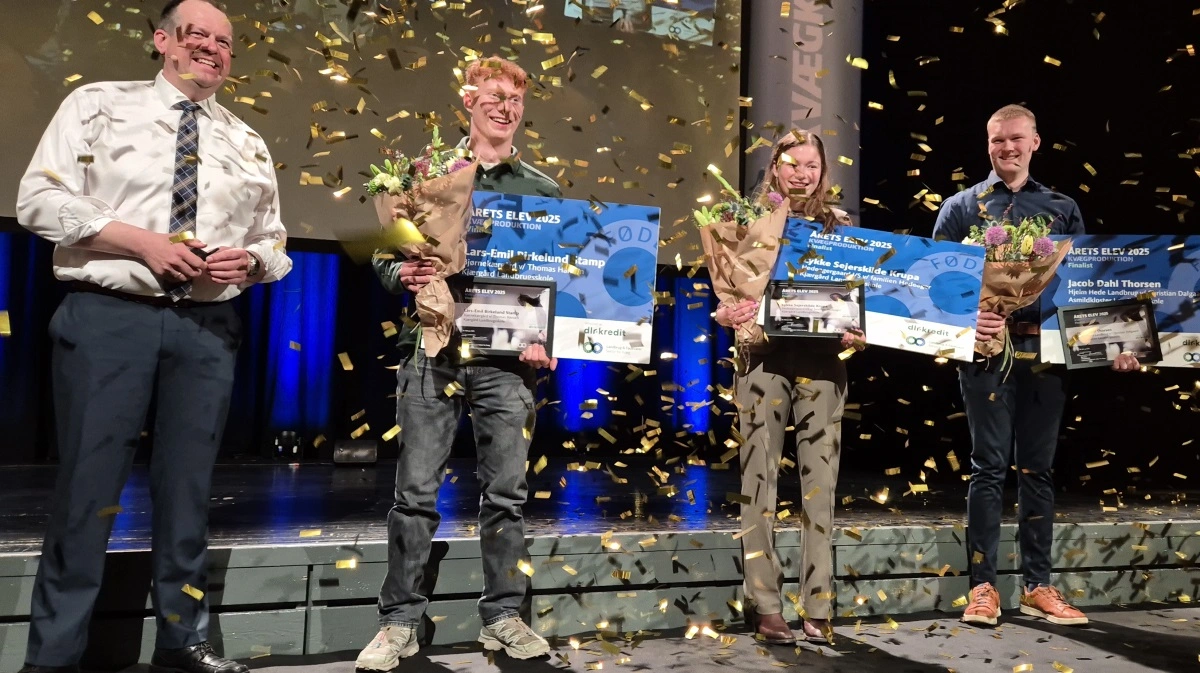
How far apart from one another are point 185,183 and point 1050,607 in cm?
298

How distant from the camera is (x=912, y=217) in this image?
525 cm

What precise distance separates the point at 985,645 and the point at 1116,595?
1077 mm

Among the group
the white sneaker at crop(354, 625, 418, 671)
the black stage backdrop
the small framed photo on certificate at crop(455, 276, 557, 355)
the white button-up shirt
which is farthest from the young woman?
the black stage backdrop

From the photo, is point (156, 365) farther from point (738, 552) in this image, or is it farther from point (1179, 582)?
point (1179, 582)

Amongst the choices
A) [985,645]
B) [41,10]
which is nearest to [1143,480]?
[985,645]

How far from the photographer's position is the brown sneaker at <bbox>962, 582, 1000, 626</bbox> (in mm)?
2861

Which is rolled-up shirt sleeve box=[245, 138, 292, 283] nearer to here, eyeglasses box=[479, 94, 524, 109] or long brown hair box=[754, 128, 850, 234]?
eyeglasses box=[479, 94, 524, 109]

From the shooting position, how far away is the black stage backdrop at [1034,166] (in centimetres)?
459

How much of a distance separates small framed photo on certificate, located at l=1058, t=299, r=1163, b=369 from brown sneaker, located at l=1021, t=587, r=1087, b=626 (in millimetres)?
791

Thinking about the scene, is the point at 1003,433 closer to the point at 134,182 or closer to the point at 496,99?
the point at 496,99

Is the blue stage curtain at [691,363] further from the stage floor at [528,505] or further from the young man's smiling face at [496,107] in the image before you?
the young man's smiling face at [496,107]

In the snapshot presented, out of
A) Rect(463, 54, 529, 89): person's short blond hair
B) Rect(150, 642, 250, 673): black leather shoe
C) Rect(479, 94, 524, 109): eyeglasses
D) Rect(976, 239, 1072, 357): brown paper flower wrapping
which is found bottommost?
Rect(150, 642, 250, 673): black leather shoe

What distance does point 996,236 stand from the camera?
9.50 feet

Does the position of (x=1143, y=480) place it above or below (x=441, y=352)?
below
